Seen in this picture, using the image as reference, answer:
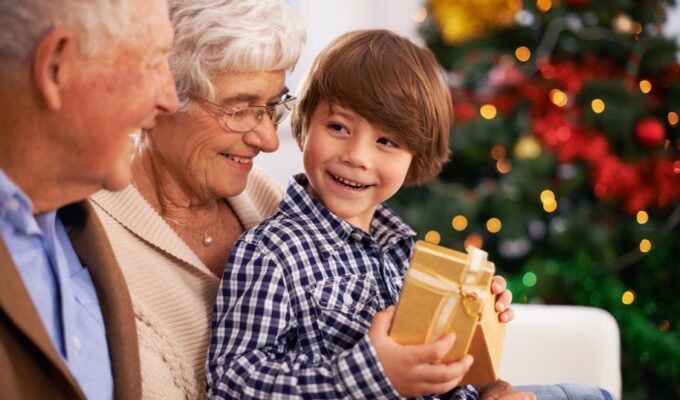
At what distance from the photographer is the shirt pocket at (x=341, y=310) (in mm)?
1663

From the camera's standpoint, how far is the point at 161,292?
168cm

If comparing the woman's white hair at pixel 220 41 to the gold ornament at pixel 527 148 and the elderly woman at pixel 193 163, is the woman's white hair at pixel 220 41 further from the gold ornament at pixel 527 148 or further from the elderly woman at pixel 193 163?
the gold ornament at pixel 527 148

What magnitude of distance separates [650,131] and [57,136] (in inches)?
105

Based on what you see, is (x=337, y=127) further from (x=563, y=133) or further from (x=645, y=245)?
(x=645, y=245)

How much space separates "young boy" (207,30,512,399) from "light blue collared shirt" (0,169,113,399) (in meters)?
0.31

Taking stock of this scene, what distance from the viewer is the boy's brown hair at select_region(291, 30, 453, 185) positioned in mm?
1750

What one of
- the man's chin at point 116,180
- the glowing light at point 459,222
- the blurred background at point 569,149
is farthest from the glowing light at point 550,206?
the man's chin at point 116,180

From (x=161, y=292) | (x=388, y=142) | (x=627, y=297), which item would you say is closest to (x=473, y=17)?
(x=627, y=297)

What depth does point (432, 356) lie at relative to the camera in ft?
4.66

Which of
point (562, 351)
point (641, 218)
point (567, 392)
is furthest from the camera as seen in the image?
point (641, 218)

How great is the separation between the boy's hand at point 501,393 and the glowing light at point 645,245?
1.76 metres

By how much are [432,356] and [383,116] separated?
52cm

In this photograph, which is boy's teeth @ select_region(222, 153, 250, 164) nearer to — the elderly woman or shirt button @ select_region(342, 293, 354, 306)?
the elderly woman

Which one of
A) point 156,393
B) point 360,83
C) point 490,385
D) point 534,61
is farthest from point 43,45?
point 534,61
